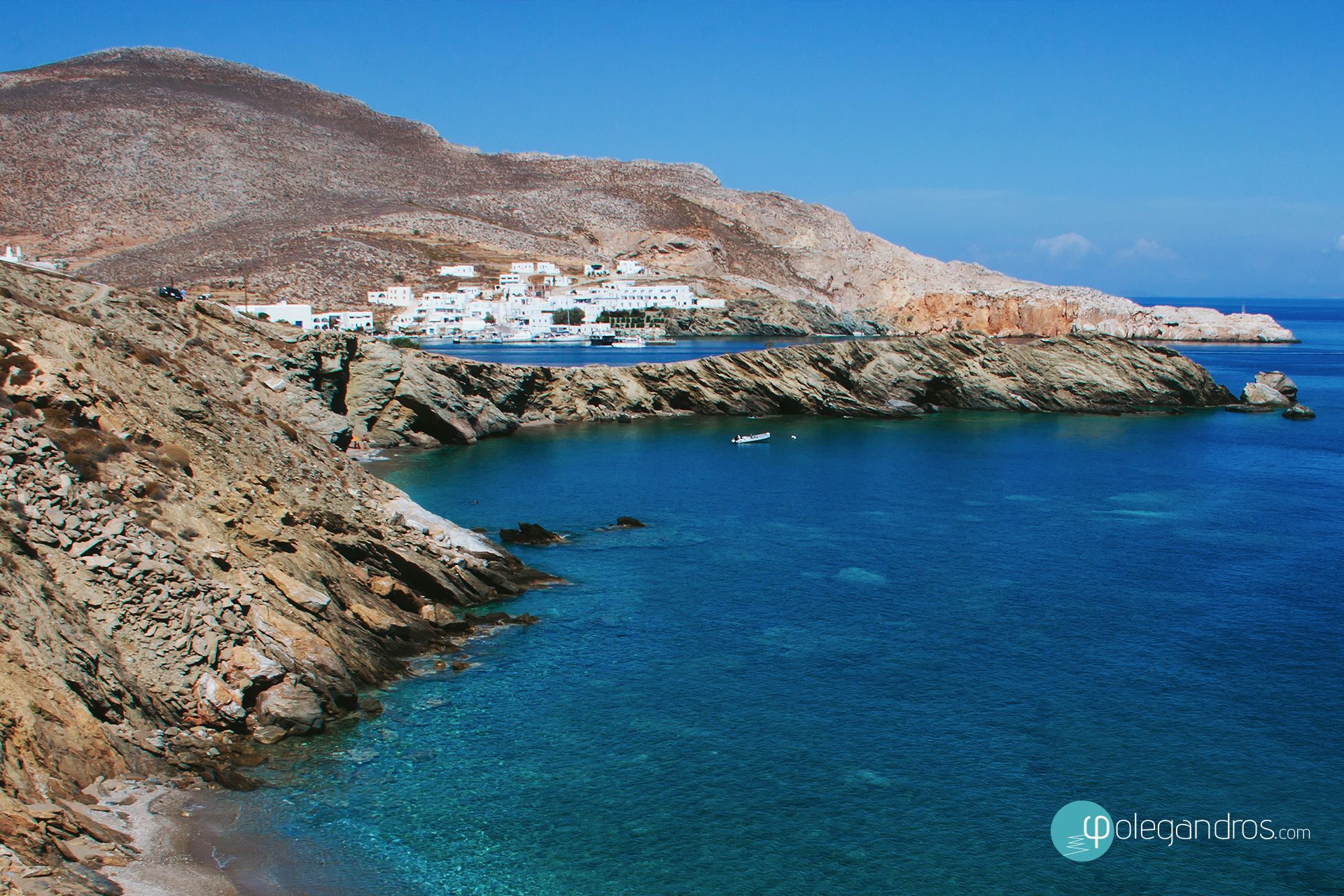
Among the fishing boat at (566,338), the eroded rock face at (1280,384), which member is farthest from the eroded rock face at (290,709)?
the fishing boat at (566,338)

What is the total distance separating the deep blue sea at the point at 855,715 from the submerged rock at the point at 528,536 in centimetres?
126

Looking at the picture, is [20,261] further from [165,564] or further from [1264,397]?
[1264,397]

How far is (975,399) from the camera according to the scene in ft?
285

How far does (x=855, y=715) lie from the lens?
2441 cm

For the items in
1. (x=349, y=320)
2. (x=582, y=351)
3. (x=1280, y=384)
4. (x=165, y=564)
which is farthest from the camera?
(x=582, y=351)

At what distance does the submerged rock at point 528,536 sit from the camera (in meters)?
39.5

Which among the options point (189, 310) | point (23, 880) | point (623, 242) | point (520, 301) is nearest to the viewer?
point (23, 880)

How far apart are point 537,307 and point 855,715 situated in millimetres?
111266

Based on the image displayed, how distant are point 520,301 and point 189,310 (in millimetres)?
93115

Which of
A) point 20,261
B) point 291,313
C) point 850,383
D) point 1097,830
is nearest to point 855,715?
point 1097,830

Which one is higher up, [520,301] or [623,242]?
[623,242]

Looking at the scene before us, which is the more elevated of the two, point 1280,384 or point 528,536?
point 1280,384

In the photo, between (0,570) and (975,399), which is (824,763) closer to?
(0,570)

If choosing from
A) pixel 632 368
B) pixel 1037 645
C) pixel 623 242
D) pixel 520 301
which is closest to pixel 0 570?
pixel 1037 645
